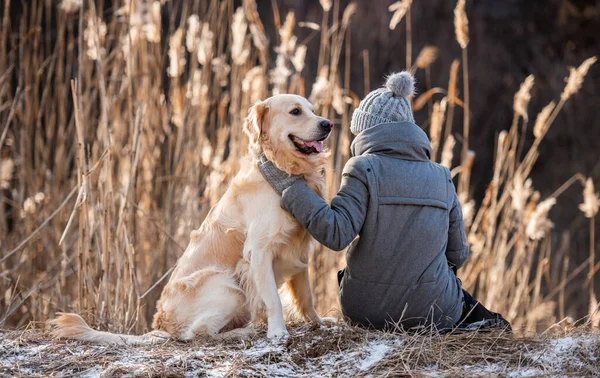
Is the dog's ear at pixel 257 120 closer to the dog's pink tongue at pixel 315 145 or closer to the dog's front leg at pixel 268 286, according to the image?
the dog's pink tongue at pixel 315 145

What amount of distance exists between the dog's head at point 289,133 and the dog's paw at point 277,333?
1.78 feet

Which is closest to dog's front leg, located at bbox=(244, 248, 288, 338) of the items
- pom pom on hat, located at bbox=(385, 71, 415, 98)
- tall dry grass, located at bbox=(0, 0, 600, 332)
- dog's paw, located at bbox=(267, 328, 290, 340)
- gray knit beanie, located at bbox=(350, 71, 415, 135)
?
dog's paw, located at bbox=(267, 328, 290, 340)

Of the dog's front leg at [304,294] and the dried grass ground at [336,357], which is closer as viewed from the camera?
the dried grass ground at [336,357]

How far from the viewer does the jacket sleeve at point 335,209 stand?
2.48 metres

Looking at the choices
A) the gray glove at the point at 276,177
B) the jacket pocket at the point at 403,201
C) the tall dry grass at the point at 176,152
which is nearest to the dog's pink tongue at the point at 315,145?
the gray glove at the point at 276,177

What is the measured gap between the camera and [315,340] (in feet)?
8.03

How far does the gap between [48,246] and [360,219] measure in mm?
1983

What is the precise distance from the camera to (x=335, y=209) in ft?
8.33

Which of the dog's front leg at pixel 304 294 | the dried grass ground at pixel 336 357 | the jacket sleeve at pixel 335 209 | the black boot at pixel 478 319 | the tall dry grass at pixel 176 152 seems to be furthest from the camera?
the tall dry grass at pixel 176 152

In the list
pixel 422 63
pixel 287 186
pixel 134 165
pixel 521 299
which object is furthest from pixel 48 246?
pixel 521 299

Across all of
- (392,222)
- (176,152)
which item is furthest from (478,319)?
(176,152)

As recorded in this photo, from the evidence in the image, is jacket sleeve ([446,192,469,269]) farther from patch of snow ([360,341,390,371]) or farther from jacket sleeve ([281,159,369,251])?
patch of snow ([360,341,390,371])

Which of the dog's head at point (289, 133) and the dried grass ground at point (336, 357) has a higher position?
the dog's head at point (289, 133)

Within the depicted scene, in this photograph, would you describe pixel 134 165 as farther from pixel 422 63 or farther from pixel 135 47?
pixel 422 63
